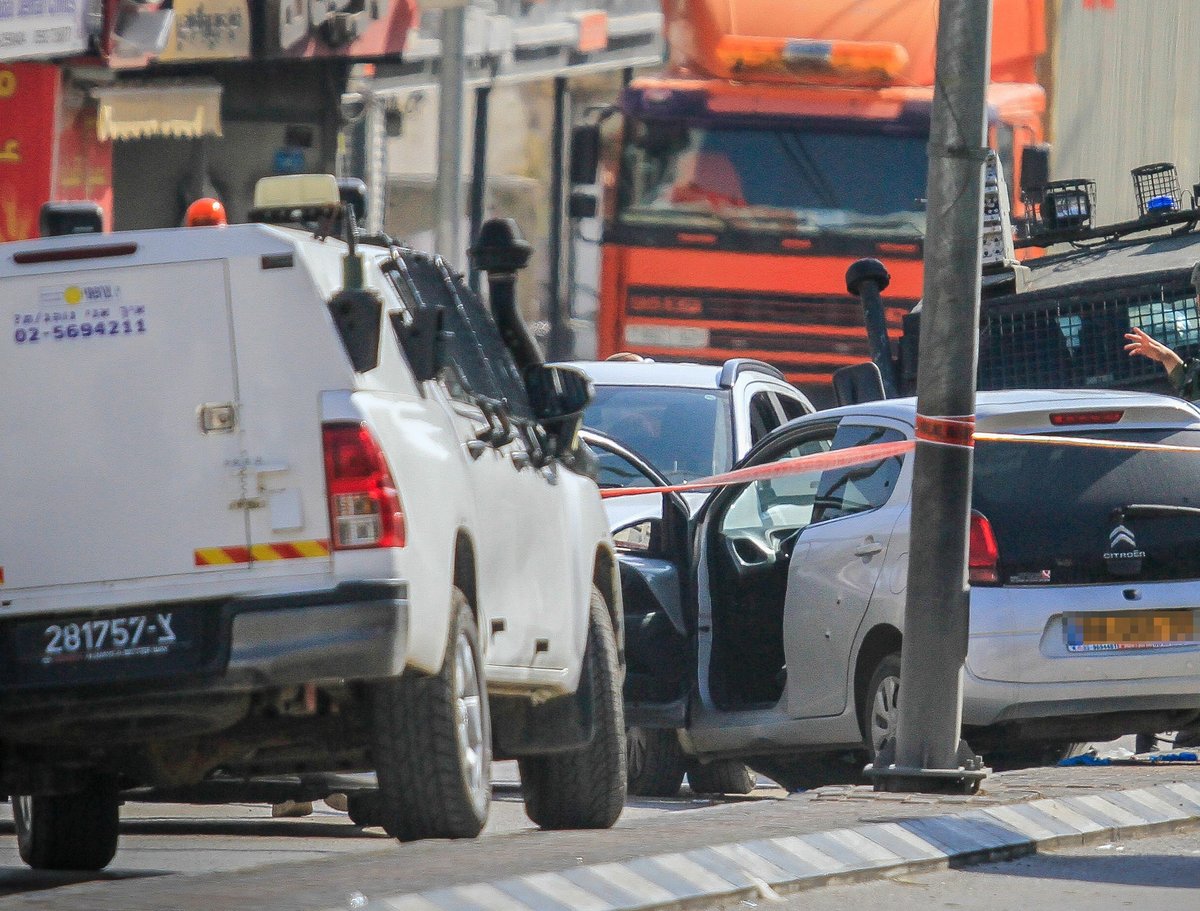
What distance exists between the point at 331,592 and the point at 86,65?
13.4 m

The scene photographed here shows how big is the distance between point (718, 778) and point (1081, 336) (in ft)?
13.9

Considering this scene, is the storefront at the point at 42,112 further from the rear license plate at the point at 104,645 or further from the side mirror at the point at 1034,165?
the rear license plate at the point at 104,645

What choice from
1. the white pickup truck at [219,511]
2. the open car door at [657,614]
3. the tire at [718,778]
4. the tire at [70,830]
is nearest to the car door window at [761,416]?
the tire at [718,778]

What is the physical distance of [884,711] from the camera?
399 inches

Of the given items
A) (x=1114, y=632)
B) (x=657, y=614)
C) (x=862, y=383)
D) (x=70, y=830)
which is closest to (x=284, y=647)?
(x=70, y=830)

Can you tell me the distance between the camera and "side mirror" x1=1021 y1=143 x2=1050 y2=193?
66.6ft

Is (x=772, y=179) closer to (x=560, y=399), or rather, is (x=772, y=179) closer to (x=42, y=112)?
(x=42, y=112)

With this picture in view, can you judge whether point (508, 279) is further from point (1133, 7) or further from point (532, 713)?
point (1133, 7)

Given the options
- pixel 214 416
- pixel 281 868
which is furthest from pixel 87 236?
pixel 281 868

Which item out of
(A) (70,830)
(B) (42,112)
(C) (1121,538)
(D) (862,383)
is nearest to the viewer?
(A) (70,830)

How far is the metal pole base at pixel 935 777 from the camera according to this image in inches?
361

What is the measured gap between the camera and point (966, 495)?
928 cm

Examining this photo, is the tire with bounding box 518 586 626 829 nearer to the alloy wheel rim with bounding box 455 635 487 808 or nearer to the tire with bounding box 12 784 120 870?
the alloy wheel rim with bounding box 455 635 487 808

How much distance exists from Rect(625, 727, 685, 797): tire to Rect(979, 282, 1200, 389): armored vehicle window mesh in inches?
170
